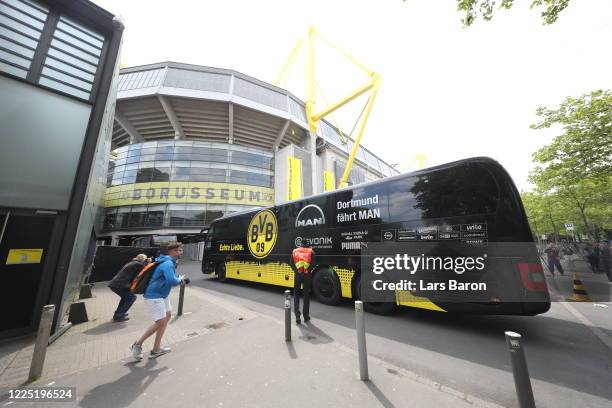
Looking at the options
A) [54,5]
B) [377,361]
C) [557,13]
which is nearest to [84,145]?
[54,5]

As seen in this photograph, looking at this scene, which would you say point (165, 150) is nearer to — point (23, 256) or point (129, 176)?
point (129, 176)

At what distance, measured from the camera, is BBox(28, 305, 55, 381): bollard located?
314 cm

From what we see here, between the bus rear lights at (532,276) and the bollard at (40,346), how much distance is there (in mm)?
7107

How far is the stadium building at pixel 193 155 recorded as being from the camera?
94.6ft

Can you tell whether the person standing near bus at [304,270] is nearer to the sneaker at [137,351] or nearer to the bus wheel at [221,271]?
the sneaker at [137,351]

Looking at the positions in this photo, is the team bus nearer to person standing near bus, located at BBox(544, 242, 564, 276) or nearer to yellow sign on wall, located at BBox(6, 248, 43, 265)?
person standing near bus, located at BBox(544, 242, 564, 276)

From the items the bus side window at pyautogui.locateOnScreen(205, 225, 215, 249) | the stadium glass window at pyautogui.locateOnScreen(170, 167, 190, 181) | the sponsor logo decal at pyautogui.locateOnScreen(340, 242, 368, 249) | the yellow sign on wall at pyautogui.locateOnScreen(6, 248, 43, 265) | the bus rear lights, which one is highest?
the stadium glass window at pyautogui.locateOnScreen(170, 167, 190, 181)

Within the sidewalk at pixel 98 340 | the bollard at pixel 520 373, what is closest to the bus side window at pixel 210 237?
the sidewalk at pixel 98 340

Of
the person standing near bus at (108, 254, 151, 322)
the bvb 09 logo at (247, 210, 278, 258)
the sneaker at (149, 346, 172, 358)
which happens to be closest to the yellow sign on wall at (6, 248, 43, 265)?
the person standing near bus at (108, 254, 151, 322)

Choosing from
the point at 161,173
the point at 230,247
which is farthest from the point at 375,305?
the point at 161,173

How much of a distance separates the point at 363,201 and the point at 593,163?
466 inches

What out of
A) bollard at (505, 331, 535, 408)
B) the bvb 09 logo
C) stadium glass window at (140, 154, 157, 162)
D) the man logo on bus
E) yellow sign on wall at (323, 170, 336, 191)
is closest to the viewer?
bollard at (505, 331, 535, 408)

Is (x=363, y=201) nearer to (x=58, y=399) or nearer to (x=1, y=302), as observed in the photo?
(x=58, y=399)

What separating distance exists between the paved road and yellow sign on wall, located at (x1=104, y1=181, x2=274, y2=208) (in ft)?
85.1
